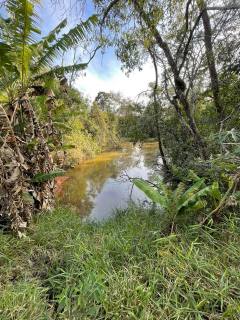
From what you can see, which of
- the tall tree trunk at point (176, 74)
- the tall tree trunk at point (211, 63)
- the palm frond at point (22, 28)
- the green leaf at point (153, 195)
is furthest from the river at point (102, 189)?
the palm frond at point (22, 28)

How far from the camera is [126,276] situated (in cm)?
211

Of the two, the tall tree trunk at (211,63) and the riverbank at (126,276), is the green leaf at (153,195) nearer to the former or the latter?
the riverbank at (126,276)

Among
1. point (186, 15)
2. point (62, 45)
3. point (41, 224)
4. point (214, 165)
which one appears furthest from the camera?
point (186, 15)

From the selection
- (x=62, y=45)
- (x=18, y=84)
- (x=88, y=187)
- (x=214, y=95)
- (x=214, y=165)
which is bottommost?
(x=88, y=187)

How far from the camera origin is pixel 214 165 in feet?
9.49

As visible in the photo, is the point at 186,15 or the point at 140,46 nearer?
the point at 186,15

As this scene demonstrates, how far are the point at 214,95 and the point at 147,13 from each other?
7.49 feet

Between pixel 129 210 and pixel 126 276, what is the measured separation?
85.9 inches

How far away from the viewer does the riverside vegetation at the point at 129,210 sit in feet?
6.32

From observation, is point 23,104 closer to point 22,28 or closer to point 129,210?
point 22,28

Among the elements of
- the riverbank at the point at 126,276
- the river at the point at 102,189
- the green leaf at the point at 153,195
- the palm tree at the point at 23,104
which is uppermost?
the palm tree at the point at 23,104

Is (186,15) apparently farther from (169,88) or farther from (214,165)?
(214,165)

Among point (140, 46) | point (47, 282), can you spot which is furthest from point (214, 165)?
point (140, 46)

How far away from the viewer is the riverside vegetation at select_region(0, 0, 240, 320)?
1927 mm
